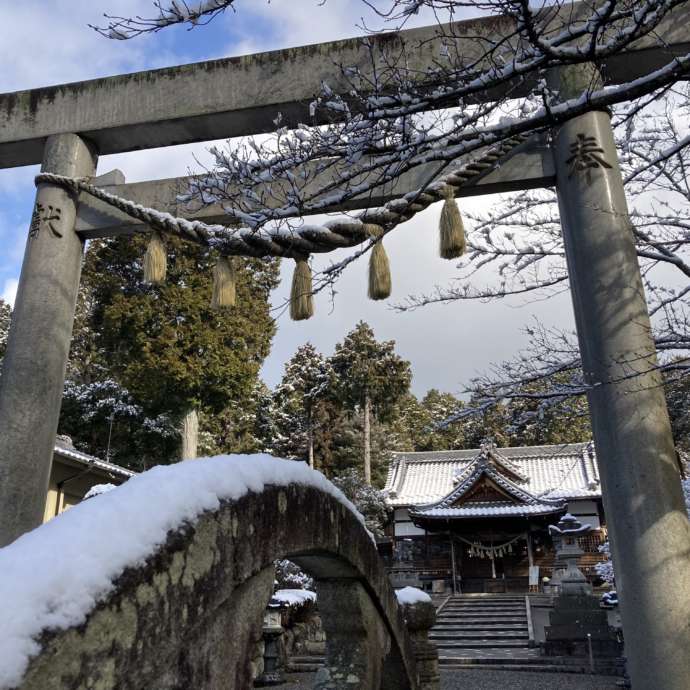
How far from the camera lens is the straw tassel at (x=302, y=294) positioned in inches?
132

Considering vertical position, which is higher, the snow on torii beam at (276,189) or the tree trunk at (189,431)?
the tree trunk at (189,431)

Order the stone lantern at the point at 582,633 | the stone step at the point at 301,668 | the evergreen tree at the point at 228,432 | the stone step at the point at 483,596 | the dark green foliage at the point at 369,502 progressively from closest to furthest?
the stone step at the point at 301,668 < the stone lantern at the point at 582,633 < the stone step at the point at 483,596 < the evergreen tree at the point at 228,432 < the dark green foliage at the point at 369,502

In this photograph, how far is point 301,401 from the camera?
102 ft

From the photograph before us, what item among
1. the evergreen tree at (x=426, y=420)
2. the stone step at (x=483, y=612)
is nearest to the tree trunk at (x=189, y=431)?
the stone step at (x=483, y=612)

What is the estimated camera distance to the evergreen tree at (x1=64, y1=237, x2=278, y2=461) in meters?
12.7

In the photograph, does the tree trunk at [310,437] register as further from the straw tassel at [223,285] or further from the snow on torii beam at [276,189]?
the straw tassel at [223,285]

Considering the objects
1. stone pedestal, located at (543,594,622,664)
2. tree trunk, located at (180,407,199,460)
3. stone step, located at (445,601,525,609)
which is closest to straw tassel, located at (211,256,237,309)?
stone pedestal, located at (543,594,622,664)

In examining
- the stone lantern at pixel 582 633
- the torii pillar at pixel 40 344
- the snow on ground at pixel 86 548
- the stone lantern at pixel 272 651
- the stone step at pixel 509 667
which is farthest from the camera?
the stone lantern at pixel 582 633

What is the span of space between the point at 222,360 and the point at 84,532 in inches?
495

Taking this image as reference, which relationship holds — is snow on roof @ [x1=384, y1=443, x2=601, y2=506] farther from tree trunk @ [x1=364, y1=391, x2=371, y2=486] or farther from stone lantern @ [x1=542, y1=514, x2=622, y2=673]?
stone lantern @ [x1=542, y1=514, x2=622, y2=673]

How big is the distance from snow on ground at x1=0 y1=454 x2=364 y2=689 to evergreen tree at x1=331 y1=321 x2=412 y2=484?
3088 centimetres

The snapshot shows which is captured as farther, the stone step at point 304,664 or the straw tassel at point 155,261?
the stone step at point 304,664

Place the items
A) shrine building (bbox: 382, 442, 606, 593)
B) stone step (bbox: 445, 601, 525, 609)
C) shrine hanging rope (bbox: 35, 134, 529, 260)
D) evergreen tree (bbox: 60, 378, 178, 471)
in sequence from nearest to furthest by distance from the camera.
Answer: shrine hanging rope (bbox: 35, 134, 529, 260) < evergreen tree (bbox: 60, 378, 178, 471) < stone step (bbox: 445, 601, 525, 609) < shrine building (bbox: 382, 442, 606, 593)

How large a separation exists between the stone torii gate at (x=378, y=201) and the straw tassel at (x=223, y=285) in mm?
433
